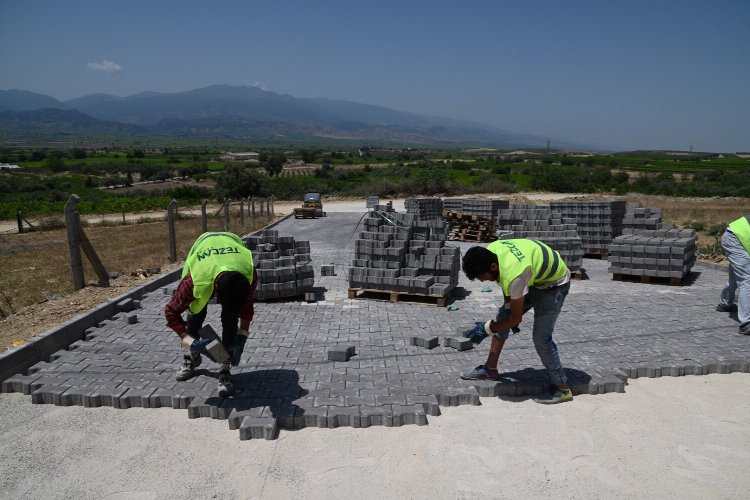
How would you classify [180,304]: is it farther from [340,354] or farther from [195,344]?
[340,354]

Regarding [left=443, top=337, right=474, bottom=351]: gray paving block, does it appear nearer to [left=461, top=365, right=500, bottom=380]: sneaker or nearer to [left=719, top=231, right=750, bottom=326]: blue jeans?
[left=461, top=365, right=500, bottom=380]: sneaker

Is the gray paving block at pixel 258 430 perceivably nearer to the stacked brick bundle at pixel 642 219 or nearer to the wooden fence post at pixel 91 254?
the wooden fence post at pixel 91 254

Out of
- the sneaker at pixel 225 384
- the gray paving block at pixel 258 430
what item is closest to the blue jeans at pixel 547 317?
the gray paving block at pixel 258 430

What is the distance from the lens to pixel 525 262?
490 centimetres

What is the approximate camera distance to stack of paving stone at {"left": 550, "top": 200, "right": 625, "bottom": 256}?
48.2 ft

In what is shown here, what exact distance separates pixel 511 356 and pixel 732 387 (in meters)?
2.54

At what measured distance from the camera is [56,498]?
4.04 metres

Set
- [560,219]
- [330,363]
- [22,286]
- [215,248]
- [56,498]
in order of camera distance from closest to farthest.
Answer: [56,498] → [215,248] → [330,363] → [22,286] → [560,219]

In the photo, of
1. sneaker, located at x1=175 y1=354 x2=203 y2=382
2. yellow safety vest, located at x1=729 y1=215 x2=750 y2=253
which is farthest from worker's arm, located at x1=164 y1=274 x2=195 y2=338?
yellow safety vest, located at x1=729 y1=215 x2=750 y2=253

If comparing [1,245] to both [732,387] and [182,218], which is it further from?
[732,387]

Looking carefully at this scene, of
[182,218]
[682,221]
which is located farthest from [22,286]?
[682,221]

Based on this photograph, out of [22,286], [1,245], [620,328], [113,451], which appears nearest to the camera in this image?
[113,451]

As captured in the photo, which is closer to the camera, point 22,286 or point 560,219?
point 22,286

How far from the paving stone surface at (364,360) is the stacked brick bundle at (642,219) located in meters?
4.38
